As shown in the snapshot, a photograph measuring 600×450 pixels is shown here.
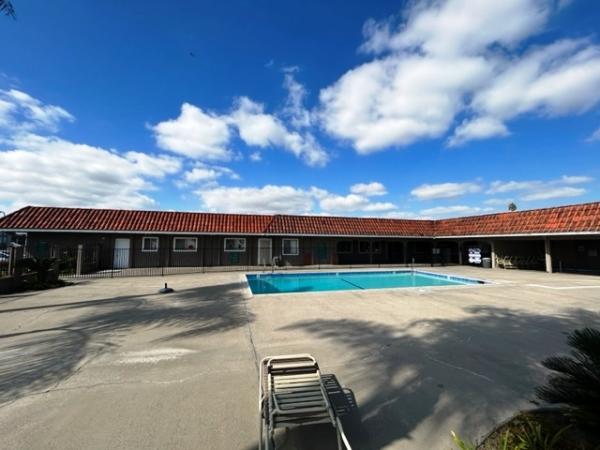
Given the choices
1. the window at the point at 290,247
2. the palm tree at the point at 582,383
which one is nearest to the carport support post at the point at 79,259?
the window at the point at 290,247

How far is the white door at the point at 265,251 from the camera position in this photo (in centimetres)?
2322

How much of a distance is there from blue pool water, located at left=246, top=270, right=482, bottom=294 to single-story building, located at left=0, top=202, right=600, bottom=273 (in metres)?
4.68

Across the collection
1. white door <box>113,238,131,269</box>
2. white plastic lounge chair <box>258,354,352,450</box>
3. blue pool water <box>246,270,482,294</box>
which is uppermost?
white door <box>113,238,131,269</box>

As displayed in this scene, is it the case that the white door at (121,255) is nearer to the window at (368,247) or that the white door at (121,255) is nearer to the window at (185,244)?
the window at (185,244)

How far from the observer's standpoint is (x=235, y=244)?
22.9m

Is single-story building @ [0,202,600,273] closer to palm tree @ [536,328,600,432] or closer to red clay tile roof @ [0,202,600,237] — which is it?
red clay tile roof @ [0,202,600,237]

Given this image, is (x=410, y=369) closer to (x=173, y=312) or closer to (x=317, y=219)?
(x=173, y=312)

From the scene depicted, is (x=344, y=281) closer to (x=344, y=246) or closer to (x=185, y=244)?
(x=344, y=246)

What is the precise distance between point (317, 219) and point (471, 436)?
73.0 feet

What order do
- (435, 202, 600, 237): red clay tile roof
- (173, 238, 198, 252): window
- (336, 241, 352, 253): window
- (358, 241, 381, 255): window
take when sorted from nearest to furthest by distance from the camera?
(435, 202, 600, 237): red clay tile roof → (173, 238, 198, 252): window → (336, 241, 352, 253): window → (358, 241, 381, 255): window

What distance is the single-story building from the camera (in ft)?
60.8

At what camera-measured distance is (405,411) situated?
A: 3.35 metres

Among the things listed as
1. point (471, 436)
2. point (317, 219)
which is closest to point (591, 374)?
point (471, 436)

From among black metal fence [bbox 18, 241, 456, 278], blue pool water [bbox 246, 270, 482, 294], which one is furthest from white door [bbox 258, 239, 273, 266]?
blue pool water [bbox 246, 270, 482, 294]
